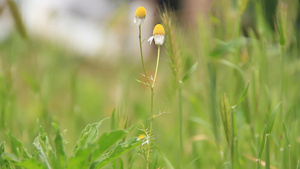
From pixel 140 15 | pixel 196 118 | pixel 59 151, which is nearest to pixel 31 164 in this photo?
pixel 59 151

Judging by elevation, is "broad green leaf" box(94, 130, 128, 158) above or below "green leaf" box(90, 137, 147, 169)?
above

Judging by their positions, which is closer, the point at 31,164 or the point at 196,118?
the point at 31,164

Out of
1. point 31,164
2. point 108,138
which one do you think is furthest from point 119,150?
point 31,164

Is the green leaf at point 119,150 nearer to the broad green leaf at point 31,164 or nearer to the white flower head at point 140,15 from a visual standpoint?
the broad green leaf at point 31,164

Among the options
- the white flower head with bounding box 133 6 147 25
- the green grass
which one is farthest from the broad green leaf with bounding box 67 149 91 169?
the white flower head with bounding box 133 6 147 25

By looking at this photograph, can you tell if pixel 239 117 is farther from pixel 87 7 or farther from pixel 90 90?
pixel 87 7

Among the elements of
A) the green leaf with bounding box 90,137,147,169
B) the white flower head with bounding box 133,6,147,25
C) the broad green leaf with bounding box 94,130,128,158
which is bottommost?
the green leaf with bounding box 90,137,147,169

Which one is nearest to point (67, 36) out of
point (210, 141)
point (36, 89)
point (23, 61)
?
point (23, 61)

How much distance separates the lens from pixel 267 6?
2.51 meters

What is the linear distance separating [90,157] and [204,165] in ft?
1.93

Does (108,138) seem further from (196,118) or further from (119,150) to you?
(196,118)

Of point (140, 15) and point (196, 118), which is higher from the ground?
point (140, 15)

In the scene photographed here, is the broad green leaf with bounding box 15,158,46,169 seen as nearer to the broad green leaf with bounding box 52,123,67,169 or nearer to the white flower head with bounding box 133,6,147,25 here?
the broad green leaf with bounding box 52,123,67,169

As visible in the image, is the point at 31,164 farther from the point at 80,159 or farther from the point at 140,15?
the point at 140,15
